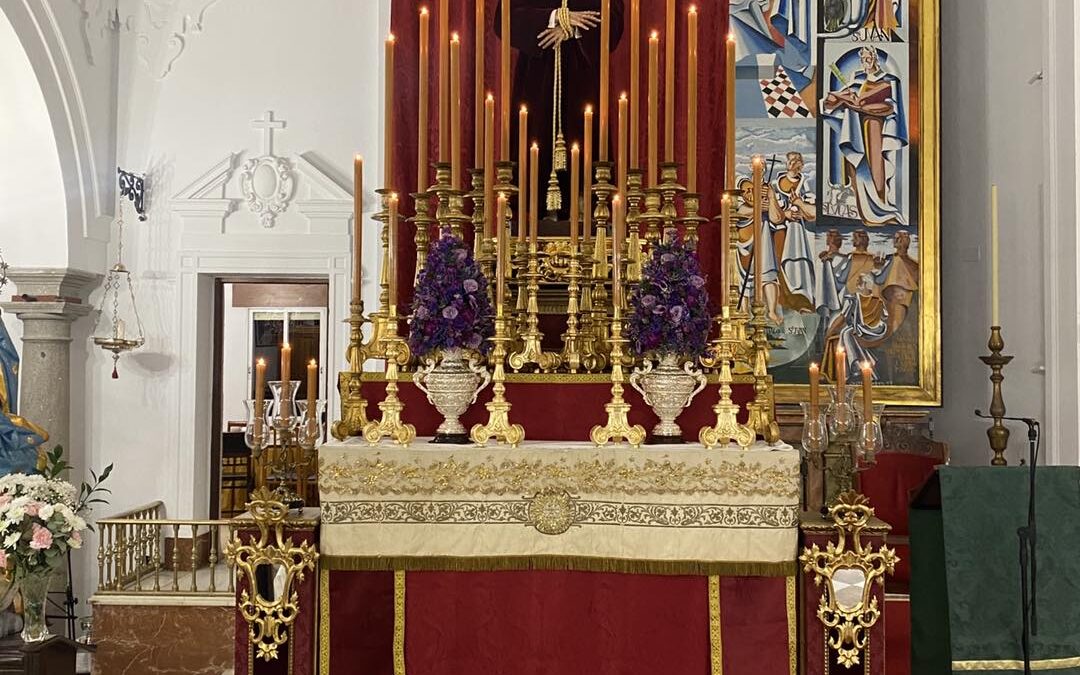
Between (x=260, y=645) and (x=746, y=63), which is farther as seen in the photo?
(x=746, y=63)

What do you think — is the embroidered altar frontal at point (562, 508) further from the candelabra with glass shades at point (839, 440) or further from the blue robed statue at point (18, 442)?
the blue robed statue at point (18, 442)

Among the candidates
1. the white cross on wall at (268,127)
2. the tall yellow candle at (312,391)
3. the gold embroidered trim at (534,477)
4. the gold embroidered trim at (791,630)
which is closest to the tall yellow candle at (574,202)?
the gold embroidered trim at (534,477)

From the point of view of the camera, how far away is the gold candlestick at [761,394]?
3.80 meters

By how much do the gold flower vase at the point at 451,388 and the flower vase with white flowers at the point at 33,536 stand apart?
270 centimetres

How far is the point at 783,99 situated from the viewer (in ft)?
21.4

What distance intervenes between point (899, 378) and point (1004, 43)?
2.20m

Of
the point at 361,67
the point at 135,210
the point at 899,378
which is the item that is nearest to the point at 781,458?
the point at 899,378

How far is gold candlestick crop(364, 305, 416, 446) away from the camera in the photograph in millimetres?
3664

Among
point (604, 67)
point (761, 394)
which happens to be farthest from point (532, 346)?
point (604, 67)

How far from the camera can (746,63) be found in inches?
259

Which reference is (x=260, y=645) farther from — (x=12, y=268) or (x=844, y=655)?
(x=12, y=268)

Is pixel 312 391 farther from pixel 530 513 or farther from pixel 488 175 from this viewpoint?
pixel 488 175

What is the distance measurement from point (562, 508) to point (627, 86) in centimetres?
312

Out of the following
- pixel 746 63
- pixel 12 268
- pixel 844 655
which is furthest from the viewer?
pixel 12 268
